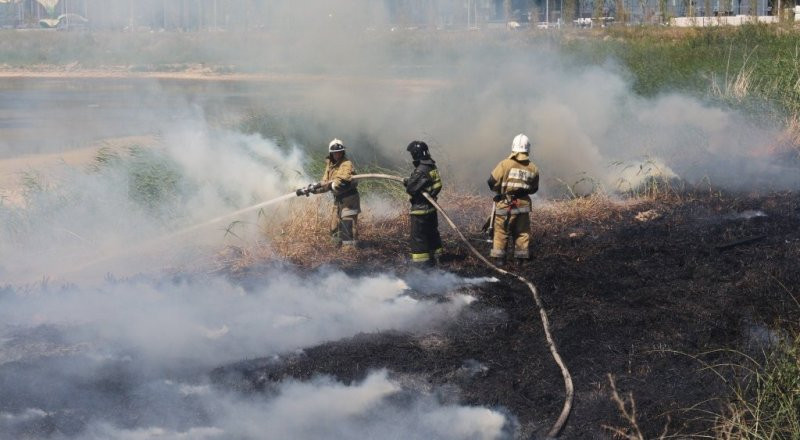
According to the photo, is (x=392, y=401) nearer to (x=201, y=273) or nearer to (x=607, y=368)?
(x=607, y=368)

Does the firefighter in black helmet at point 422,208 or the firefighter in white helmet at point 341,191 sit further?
the firefighter in white helmet at point 341,191

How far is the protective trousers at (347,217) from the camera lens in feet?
32.4

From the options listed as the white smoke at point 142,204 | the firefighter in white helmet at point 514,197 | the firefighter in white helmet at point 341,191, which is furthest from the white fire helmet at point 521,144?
the white smoke at point 142,204

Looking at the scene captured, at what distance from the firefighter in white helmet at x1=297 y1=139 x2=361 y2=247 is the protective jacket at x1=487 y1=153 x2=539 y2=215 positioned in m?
1.50

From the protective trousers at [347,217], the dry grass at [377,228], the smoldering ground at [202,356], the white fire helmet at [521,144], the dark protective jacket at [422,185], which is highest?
the white fire helmet at [521,144]

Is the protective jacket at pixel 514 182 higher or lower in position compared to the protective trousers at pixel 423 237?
higher

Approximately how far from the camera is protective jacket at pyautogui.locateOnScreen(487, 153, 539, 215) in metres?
9.28

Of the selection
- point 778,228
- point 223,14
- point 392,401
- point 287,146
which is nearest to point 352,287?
point 392,401

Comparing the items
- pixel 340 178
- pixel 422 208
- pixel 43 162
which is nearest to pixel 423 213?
pixel 422 208

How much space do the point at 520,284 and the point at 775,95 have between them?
9558 mm

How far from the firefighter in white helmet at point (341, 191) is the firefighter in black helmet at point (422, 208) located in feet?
2.24

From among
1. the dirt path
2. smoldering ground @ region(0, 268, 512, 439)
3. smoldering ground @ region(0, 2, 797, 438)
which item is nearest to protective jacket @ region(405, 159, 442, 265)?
smoldering ground @ region(0, 268, 512, 439)

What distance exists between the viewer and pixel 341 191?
386 inches

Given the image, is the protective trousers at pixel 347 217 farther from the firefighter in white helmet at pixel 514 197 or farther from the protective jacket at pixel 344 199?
the firefighter in white helmet at pixel 514 197
